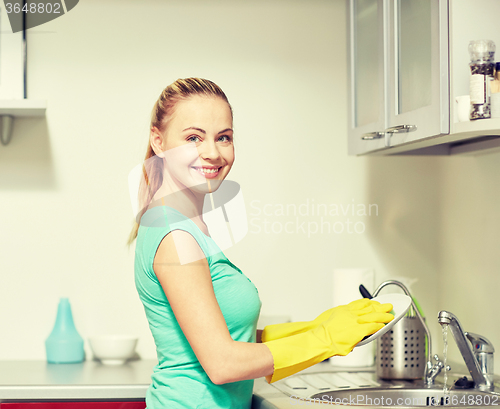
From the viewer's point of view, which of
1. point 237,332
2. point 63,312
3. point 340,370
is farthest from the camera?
point 63,312

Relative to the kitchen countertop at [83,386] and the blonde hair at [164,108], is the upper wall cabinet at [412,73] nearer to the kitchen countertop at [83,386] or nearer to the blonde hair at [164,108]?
the blonde hair at [164,108]

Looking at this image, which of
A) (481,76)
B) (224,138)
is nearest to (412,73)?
(481,76)

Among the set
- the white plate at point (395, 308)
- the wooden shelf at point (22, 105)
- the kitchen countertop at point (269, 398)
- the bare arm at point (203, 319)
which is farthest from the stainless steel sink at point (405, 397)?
the wooden shelf at point (22, 105)

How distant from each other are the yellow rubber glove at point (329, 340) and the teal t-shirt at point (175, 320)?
79 mm

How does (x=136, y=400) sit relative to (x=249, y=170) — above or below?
below

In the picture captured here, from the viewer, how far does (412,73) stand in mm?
1253

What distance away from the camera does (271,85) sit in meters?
1.79

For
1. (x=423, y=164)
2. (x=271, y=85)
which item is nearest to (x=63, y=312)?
(x=271, y=85)

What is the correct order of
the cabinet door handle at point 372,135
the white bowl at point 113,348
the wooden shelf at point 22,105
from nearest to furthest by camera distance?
the cabinet door handle at point 372,135 < the wooden shelf at point 22,105 < the white bowl at point 113,348

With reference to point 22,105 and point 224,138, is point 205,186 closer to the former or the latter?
point 224,138

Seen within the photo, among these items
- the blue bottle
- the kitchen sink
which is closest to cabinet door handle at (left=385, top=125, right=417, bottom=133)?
the kitchen sink

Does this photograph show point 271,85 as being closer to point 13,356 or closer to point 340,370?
point 340,370

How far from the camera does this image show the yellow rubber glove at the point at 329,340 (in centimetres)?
91

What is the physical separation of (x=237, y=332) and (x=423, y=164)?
1.09m
